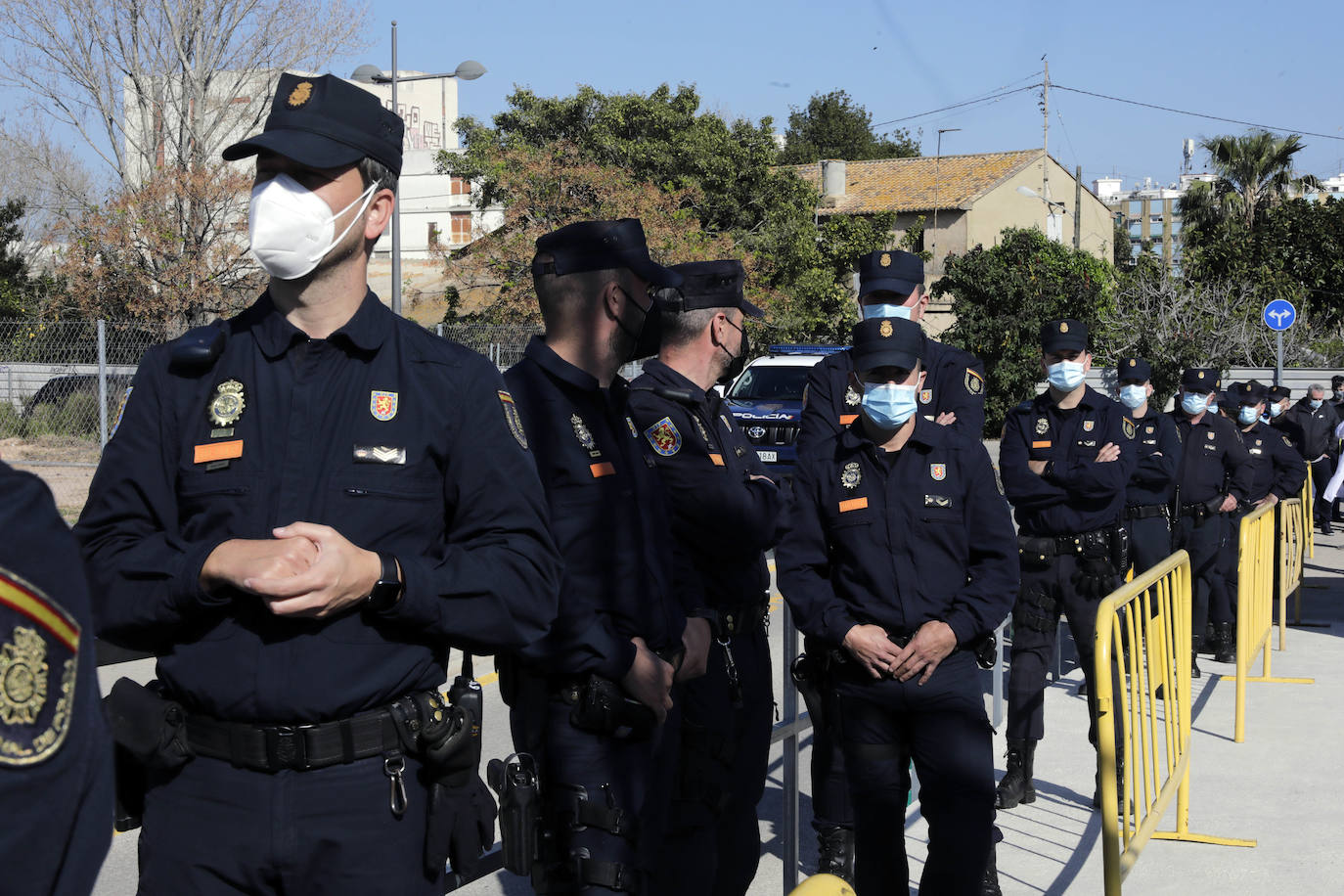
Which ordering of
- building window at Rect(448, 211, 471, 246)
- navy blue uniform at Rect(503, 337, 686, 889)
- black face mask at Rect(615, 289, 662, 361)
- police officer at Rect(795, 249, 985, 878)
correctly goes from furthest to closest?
building window at Rect(448, 211, 471, 246) → police officer at Rect(795, 249, 985, 878) → black face mask at Rect(615, 289, 662, 361) → navy blue uniform at Rect(503, 337, 686, 889)

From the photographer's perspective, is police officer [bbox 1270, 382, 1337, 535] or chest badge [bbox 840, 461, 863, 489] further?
police officer [bbox 1270, 382, 1337, 535]

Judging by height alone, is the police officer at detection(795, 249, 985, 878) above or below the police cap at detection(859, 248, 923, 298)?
below

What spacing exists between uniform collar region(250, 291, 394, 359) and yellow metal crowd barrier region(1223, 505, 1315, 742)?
20.2 feet

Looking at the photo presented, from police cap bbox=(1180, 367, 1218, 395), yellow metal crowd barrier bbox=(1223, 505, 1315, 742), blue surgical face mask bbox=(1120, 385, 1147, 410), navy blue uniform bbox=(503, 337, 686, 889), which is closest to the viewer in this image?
navy blue uniform bbox=(503, 337, 686, 889)

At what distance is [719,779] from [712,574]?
653 mm

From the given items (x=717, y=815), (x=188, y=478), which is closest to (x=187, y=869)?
(x=188, y=478)

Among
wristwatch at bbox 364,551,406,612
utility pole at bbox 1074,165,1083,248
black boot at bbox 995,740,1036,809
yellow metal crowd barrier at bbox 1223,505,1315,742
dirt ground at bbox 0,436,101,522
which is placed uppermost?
utility pole at bbox 1074,165,1083,248

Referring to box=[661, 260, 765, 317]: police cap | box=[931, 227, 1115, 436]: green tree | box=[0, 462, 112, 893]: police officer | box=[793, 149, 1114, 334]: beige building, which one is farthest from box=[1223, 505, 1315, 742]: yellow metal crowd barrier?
box=[793, 149, 1114, 334]: beige building

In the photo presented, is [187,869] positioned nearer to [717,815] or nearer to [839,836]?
[717,815]

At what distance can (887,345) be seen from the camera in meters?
4.50

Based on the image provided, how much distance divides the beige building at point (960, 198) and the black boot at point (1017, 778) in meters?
37.3

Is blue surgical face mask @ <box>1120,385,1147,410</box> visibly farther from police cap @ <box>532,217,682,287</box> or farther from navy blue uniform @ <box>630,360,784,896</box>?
police cap @ <box>532,217,682,287</box>

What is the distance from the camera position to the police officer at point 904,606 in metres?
4.05

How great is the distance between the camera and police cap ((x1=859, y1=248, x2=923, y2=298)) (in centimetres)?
573
